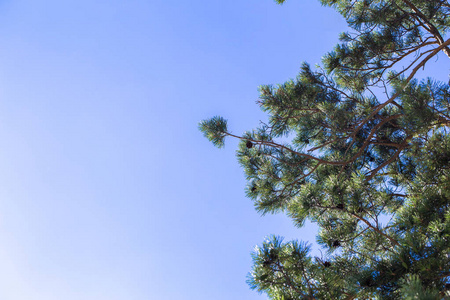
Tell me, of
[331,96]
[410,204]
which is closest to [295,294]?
[410,204]

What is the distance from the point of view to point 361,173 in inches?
120

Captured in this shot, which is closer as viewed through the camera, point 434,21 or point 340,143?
point 340,143

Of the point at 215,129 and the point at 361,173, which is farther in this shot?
the point at 215,129

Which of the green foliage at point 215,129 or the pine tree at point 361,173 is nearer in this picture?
the pine tree at point 361,173

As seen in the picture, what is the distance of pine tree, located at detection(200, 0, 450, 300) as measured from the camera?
178 centimetres

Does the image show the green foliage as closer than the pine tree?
No

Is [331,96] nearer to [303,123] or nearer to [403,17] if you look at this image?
[303,123]

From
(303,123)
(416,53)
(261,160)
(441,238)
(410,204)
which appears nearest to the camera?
(441,238)

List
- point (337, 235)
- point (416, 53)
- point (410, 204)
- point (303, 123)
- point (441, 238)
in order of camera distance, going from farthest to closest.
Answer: point (416, 53), point (303, 123), point (337, 235), point (410, 204), point (441, 238)

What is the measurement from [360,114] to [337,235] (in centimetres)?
166

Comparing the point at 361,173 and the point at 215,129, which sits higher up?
the point at 215,129

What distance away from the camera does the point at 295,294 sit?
1.87 m

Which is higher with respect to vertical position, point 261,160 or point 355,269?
point 261,160

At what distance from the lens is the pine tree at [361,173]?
5.83ft
